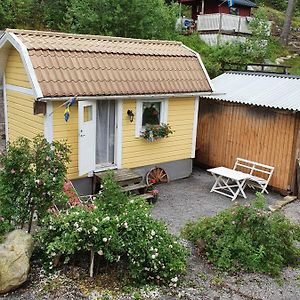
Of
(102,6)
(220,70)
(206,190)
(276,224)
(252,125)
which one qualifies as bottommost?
(206,190)

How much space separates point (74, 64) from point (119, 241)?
4.97 metres

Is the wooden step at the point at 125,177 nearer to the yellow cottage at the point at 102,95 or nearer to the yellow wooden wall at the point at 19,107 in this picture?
the yellow cottage at the point at 102,95

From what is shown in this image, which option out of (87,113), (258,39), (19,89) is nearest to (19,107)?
(19,89)

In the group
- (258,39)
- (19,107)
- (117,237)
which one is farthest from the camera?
(258,39)

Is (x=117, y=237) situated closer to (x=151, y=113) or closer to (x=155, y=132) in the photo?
(x=155, y=132)

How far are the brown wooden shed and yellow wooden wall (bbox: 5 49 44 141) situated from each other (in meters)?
5.34

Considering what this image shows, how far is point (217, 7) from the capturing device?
26.2 meters

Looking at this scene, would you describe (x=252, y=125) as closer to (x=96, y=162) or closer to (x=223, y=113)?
(x=223, y=113)

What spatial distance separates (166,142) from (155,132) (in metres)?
0.71

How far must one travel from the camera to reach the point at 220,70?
15664 mm

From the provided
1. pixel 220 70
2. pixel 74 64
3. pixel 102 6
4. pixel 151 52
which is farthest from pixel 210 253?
pixel 102 6

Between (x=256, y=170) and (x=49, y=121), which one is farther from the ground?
(x=49, y=121)

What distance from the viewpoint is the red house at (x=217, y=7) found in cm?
2605

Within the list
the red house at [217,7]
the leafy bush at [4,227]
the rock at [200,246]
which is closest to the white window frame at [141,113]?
the rock at [200,246]
